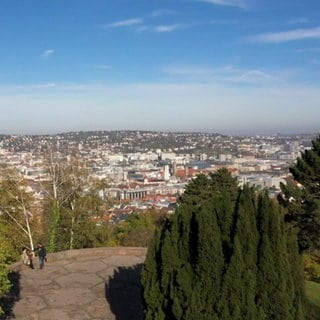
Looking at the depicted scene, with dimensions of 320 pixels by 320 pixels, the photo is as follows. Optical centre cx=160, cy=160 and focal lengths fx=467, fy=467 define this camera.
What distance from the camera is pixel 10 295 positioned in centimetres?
923

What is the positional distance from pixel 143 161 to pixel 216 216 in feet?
297

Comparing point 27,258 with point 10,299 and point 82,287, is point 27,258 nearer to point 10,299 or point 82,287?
point 82,287

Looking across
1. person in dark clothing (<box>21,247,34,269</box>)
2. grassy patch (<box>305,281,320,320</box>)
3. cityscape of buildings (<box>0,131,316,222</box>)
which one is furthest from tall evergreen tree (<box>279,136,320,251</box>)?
cityscape of buildings (<box>0,131,316,222</box>)

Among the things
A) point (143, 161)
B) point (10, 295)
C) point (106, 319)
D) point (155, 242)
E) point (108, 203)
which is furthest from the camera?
point (143, 161)

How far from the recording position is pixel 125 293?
31.3 ft

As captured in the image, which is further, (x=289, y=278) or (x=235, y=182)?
(x=235, y=182)

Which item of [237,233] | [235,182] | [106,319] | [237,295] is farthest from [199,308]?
[235,182]

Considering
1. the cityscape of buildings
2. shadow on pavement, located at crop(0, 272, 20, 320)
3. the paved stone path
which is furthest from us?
the cityscape of buildings

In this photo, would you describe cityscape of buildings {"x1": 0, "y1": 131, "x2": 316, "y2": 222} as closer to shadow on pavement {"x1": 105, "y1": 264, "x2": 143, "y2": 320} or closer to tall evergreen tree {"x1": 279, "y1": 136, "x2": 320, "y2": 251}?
tall evergreen tree {"x1": 279, "y1": 136, "x2": 320, "y2": 251}

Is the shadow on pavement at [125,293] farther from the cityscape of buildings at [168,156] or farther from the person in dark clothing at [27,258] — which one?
the cityscape of buildings at [168,156]

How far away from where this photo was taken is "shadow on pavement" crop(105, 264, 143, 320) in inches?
338

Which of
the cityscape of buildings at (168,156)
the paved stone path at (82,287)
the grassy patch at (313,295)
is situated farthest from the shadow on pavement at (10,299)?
the cityscape of buildings at (168,156)

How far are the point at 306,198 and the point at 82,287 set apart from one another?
32.0 ft

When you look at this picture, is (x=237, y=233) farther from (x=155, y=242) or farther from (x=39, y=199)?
(x=39, y=199)
